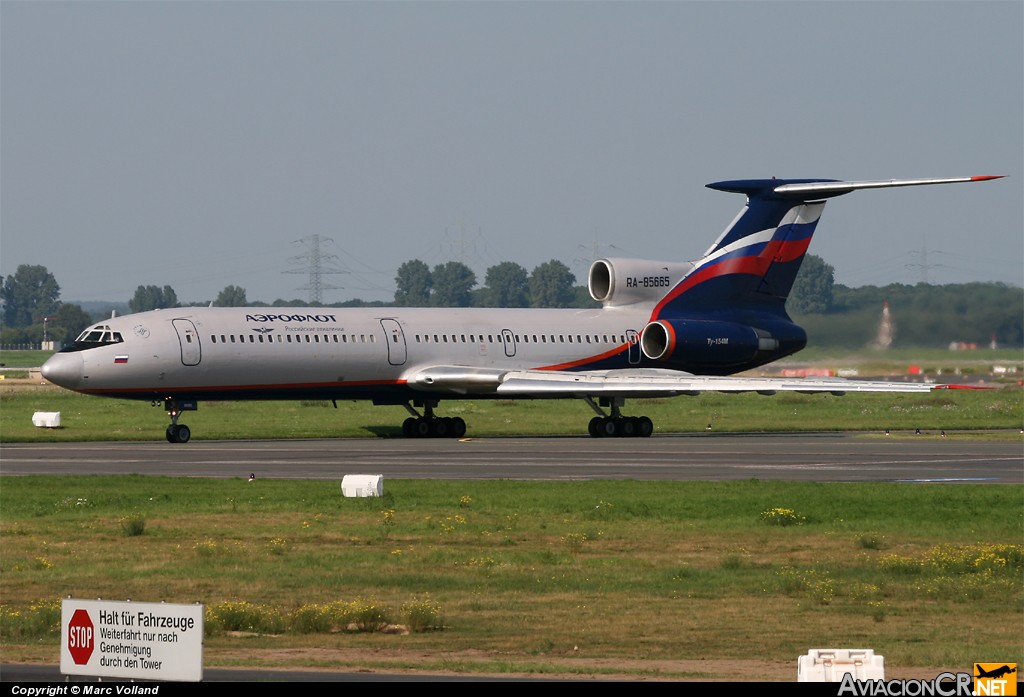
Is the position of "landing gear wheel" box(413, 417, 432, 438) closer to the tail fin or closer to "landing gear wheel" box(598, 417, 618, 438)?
"landing gear wheel" box(598, 417, 618, 438)

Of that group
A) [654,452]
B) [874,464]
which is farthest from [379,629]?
[654,452]

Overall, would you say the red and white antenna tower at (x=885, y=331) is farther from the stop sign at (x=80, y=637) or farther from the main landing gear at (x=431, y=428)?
the stop sign at (x=80, y=637)

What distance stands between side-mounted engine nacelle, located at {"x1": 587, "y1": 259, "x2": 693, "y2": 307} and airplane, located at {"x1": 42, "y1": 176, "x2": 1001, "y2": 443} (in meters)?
0.05

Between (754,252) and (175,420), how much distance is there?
2176 centimetres

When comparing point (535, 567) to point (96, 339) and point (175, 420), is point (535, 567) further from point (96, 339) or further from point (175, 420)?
point (96, 339)

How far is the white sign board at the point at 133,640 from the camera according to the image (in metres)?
12.4

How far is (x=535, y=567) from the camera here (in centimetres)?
2236

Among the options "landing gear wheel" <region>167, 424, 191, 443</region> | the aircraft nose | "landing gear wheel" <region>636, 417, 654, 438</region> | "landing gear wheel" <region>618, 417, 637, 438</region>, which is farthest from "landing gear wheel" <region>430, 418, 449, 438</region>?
the aircraft nose

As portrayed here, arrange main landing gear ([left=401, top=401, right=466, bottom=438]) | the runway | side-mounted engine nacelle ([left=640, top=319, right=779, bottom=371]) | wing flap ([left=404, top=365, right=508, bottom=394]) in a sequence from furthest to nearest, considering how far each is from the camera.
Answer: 1. side-mounted engine nacelle ([left=640, top=319, right=779, bottom=371])
2. main landing gear ([left=401, top=401, right=466, bottom=438])
3. wing flap ([left=404, top=365, right=508, bottom=394])
4. the runway

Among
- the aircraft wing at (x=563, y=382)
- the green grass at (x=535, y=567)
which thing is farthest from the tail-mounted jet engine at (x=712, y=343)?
the green grass at (x=535, y=567)

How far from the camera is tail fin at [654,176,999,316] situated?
54.4 meters

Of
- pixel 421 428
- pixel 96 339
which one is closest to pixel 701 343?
pixel 421 428

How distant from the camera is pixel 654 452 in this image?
140 ft

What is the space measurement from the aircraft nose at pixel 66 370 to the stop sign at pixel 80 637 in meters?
33.0
